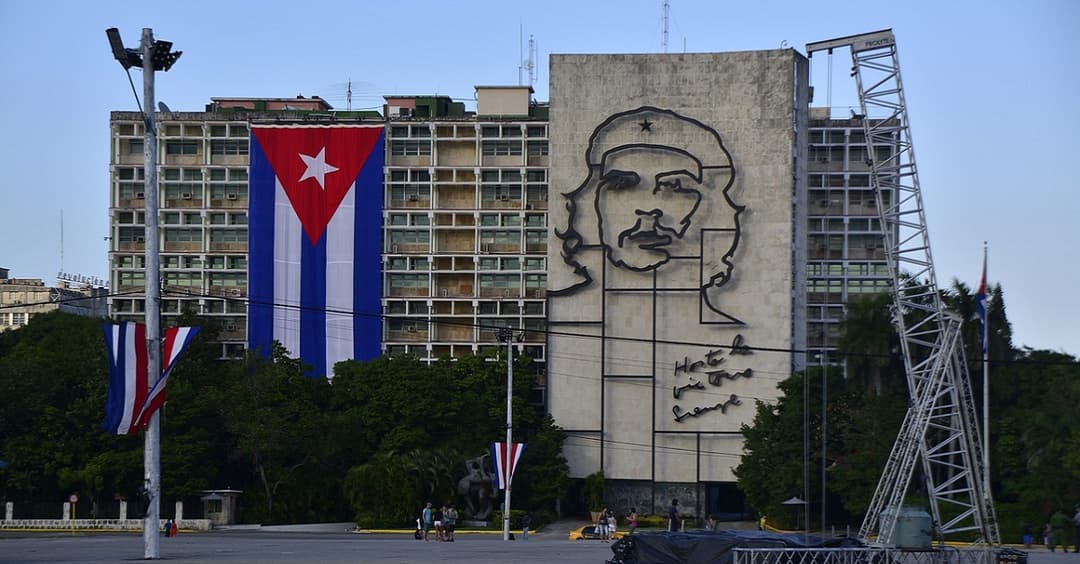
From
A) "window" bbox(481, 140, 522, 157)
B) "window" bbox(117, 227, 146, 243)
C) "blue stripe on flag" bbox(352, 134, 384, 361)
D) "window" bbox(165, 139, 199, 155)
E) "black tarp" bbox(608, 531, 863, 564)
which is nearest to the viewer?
"black tarp" bbox(608, 531, 863, 564)

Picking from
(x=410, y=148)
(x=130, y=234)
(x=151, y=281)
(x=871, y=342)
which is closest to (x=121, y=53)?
(x=151, y=281)

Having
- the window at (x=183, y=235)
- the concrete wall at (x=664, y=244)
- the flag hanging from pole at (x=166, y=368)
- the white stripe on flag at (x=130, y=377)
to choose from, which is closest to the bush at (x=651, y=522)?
the concrete wall at (x=664, y=244)

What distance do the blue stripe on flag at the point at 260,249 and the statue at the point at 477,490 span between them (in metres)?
24.6

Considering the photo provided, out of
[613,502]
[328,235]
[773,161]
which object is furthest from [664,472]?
[328,235]

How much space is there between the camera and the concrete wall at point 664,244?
101188 mm

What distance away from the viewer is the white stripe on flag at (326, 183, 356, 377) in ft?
346

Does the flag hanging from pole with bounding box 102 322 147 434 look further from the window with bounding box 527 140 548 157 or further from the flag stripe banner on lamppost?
the window with bounding box 527 140 548 157

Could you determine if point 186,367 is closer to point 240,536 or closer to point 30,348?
point 30,348

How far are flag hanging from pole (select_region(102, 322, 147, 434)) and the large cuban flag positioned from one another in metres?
60.9

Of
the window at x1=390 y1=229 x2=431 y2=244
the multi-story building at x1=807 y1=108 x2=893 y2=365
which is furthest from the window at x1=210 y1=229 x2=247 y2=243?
the multi-story building at x1=807 y1=108 x2=893 y2=365

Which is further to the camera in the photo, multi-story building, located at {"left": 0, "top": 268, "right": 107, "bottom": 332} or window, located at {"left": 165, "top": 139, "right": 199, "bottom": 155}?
multi-story building, located at {"left": 0, "top": 268, "right": 107, "bottom": 332}

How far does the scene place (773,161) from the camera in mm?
101938

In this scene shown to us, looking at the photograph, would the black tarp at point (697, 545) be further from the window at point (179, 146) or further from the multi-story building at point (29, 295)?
the multi-story building at point (29, 295)

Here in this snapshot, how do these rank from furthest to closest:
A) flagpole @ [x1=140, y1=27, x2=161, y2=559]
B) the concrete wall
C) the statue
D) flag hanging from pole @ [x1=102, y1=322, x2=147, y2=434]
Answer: the concrete wall < the statue < flagpole @ [x1=140, y1=27, x2=161, y2=559] < flag hanging from pole @ [x1=102, y1=322, x2=147, y2=434]
